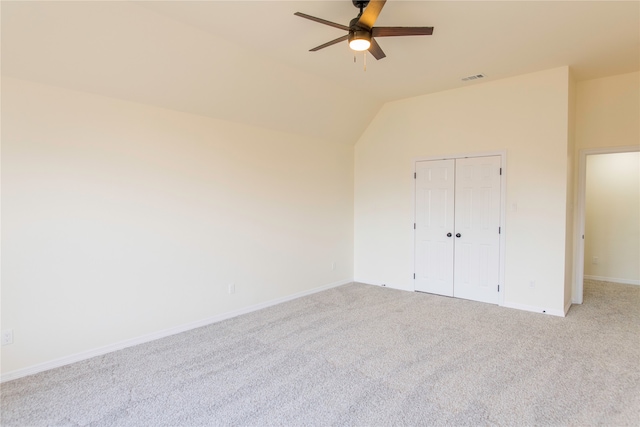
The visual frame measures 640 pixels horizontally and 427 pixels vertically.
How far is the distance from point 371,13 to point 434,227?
11.3 ft

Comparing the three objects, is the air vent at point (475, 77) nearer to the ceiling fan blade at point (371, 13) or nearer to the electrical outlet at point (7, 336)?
the ceiling fan blade at point (371, 13)

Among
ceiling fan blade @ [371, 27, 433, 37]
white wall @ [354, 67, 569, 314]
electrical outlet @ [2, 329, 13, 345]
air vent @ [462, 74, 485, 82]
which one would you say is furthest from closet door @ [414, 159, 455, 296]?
electrical outlet @ [2, 329, 13, 345]

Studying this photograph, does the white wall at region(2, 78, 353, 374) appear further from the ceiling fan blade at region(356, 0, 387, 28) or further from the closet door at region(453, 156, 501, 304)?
the closet door at region(453, 156, 501, 304)

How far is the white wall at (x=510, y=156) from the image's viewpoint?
3984 mm

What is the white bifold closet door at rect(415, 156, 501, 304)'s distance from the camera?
4.46 metres

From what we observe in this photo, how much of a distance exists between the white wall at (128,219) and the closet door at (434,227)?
73.7 inches

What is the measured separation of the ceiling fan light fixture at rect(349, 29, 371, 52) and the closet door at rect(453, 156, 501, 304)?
2.82 meters

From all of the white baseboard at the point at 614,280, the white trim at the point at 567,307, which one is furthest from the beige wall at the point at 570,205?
the white baseboard at the point at 614,280

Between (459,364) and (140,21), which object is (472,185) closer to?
(459,364)

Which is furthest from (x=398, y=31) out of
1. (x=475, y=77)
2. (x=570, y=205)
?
(x=570, y=205)

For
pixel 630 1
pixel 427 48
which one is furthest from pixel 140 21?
pixel 630 1

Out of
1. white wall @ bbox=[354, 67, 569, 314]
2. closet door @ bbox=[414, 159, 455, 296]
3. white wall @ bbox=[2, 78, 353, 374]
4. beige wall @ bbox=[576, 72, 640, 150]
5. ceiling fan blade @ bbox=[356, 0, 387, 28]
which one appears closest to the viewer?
ceiling fan blade @ bbox=[356, 0, 387, 28]

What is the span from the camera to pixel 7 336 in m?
2.61

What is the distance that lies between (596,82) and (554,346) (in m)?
3.48
